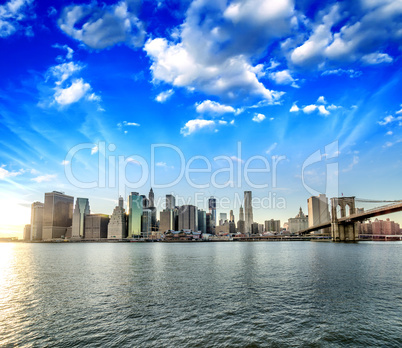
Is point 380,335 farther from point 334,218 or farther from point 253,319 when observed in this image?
point 334,218

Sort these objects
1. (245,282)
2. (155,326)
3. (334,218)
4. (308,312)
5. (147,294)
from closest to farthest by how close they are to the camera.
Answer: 1. (155,326)
2. (308,312)
3. (147,294)
4. (245,282)
5. (334,218)

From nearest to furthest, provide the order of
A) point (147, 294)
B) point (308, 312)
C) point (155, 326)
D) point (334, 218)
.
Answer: point (155, 326)
point (308, 312)
point (147, 294)
point (334, 218)

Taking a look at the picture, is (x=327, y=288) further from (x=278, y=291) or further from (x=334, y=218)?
(x=334, y=218)

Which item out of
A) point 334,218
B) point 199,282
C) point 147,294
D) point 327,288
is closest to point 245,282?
point 199,282

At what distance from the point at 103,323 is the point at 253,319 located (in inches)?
446

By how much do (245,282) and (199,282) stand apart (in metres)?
5.89

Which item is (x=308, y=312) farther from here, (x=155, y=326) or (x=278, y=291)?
(x=155, y=326)

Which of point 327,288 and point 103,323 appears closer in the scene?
point 103,323

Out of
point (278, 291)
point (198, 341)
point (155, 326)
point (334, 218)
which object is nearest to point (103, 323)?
point (155, 326)

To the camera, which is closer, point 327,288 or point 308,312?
point 308,312

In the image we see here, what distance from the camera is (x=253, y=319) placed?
70.8 ft

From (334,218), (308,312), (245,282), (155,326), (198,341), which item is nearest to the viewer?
(198,341)

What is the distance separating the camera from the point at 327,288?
32.0 meters

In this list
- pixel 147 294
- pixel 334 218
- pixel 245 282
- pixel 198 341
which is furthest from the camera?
pixel 334 218
